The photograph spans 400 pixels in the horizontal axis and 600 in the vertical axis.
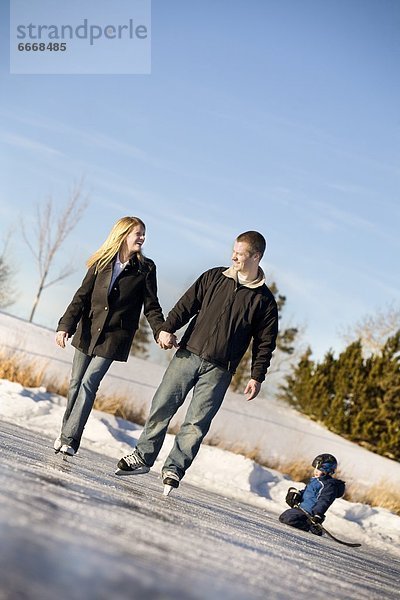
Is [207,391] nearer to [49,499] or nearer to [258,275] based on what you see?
[258,275]

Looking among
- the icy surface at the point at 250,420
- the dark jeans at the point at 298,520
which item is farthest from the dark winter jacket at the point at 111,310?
the icy surface at the point at 250,420

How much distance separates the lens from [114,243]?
741cm

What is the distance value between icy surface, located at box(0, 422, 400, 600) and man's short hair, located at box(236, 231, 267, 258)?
193cm

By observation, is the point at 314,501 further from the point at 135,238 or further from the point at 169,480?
the point at 135,238

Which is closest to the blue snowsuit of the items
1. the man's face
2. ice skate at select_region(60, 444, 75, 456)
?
ice skate at select_region(60, 444, 75, 456)

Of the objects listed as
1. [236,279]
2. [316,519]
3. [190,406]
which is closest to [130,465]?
[190,406]

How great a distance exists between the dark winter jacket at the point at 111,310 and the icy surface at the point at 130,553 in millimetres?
1642

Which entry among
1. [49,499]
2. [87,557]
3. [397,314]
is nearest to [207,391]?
[49,499]

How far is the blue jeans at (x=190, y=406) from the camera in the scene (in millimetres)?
6766

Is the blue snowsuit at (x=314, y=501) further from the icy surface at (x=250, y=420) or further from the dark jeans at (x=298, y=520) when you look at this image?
the icy surface at (x=250, y=420)

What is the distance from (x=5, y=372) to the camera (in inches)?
549

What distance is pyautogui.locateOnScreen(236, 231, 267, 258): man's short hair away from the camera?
22.5 ft

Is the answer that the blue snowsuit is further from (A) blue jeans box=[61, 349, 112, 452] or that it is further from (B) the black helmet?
(A) blue jeans box=[61, 349, 112, 452]

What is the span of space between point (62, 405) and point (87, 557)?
10.4 meters
